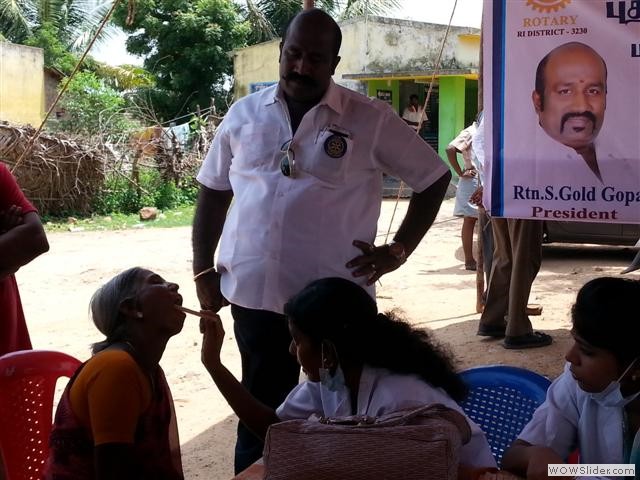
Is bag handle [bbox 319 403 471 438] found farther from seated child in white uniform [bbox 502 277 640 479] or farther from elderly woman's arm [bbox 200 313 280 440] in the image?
elderly woman's arm [bbox 200 313 280 440]

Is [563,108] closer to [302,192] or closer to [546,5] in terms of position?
[546,5]

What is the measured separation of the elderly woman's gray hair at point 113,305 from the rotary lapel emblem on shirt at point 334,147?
0.73 metres

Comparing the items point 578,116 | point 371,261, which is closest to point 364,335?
point 371,261

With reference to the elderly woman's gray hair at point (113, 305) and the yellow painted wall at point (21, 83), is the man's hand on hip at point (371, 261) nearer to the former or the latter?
the elderly woman's gray hair at point (113, 305)

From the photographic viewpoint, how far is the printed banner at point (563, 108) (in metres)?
3.10

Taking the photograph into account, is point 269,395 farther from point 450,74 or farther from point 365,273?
point 450,74

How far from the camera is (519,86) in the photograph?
10.8 feet

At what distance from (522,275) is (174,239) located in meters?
7.11

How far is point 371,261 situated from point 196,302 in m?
5.03

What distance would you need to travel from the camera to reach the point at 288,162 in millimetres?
2492

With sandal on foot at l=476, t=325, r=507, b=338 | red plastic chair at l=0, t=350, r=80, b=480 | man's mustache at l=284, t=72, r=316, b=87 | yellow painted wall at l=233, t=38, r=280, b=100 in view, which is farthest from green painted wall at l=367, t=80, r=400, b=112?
red plastic chair at l=0, t=350, r=80, b=480

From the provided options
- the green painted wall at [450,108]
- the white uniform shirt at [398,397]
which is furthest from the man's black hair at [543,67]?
the green painted wall at [450,108]

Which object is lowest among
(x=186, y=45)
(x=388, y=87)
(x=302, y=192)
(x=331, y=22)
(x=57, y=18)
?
(x=302, y=192)

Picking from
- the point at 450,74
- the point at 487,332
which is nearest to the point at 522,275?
the point at 487,332
